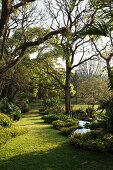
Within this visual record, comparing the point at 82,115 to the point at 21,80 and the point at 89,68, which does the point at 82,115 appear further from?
the point at 89,68

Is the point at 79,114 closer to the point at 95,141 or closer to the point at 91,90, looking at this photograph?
the point at 91,90

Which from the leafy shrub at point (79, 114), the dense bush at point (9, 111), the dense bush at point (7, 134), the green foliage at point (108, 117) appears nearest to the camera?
the green foliage at point (108, 117)

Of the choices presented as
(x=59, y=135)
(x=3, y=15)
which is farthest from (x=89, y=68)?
(x=3, y=15)

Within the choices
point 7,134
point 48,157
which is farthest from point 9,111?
point 48,157

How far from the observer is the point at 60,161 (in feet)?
36.5

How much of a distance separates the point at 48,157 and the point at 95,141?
237 cm

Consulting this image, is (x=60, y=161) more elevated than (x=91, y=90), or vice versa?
(x=91, y=90)

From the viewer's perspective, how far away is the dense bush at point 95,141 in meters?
12.5

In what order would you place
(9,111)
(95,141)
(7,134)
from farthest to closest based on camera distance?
(9,111)
(7,134)
(95,141)

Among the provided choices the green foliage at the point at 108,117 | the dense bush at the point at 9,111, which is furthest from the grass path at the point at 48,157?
the dense bush at the point at 9,111

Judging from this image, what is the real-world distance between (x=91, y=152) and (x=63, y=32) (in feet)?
18.3

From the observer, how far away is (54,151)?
41.2 ft

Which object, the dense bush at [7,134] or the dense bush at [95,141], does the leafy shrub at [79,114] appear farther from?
the dense bush at [95,141]

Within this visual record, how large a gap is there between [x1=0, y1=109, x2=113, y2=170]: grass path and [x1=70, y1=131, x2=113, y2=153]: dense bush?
312 millimetres
